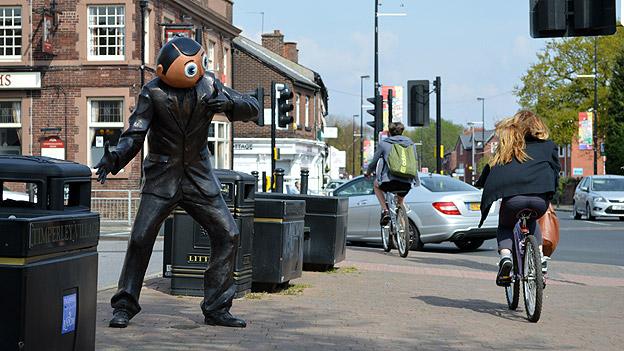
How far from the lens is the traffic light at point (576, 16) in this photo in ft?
36.0

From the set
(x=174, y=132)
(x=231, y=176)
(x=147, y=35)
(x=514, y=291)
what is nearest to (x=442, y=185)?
(x=514, y=291)

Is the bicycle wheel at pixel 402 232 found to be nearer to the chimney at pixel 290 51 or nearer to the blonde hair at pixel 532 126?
the blonde hair at pixel 532 126

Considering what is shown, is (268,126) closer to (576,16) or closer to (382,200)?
(382,200)

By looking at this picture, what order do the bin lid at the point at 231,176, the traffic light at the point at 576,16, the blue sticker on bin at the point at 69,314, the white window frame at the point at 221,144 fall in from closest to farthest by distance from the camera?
1. the blue sticker on bin at the point at 69,314
2. the bin lid at the point at 231,176
3. the traffic light at the point at 576,16
4. the white window frame at the point at 221,144

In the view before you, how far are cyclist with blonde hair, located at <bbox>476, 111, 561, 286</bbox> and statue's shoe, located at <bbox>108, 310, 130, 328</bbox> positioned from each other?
3.08m

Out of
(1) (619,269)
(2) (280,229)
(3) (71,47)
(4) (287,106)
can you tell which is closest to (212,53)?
(3) (71,47)

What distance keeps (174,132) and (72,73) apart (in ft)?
91.0

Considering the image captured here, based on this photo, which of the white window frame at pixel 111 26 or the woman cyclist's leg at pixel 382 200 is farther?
the white window frame at pixel 111 26

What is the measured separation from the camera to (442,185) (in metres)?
18.0

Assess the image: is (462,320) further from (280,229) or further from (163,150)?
(163,150)

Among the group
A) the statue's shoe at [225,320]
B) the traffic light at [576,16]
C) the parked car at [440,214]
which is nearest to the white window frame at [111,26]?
the parked car at [440,214]

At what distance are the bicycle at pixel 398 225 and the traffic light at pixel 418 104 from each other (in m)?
8.18

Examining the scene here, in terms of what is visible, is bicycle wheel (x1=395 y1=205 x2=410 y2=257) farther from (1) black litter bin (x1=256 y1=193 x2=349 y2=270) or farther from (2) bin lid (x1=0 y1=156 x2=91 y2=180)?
(2) bin lid (x1=0 y1=156 x2=91 y2=180)

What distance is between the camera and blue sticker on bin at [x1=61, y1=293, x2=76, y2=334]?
4527mm
